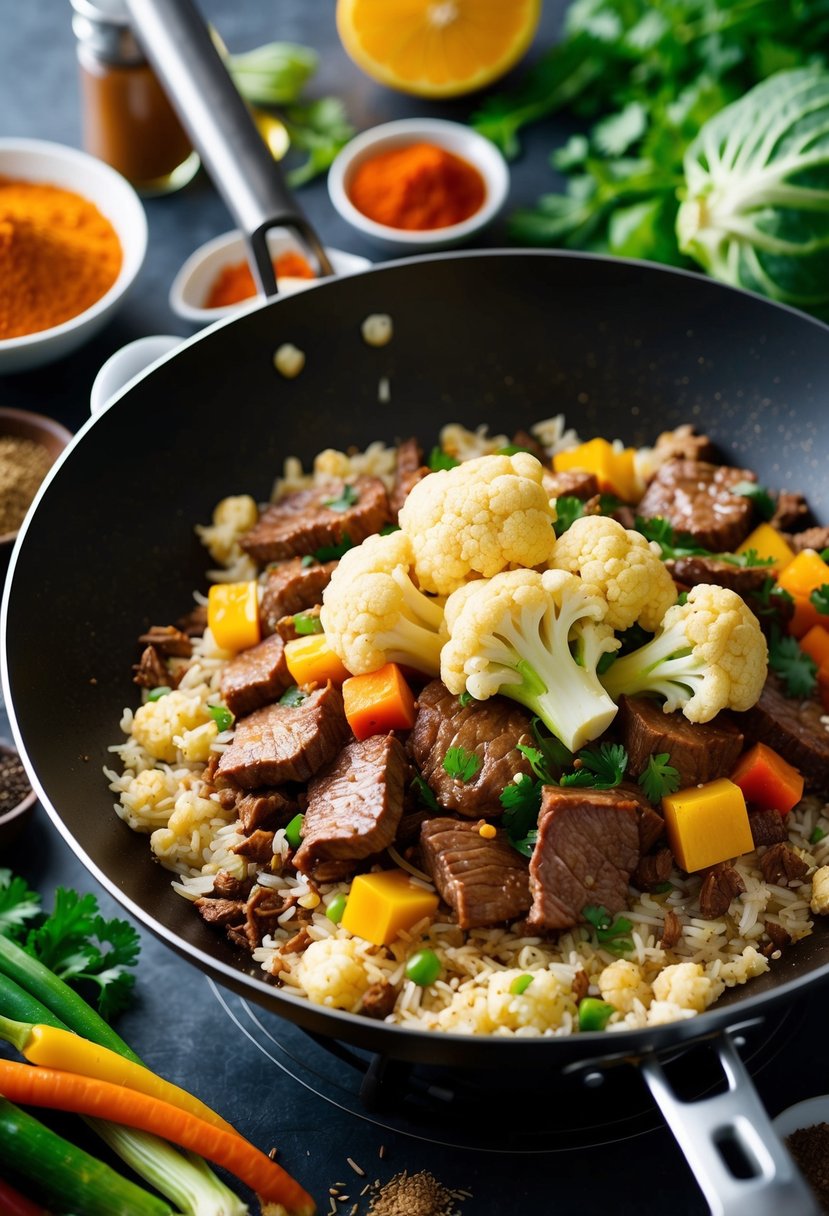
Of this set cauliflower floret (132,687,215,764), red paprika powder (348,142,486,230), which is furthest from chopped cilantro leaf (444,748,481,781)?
red paprika powder (348,142,486,230)

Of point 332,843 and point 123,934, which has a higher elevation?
point 332,843

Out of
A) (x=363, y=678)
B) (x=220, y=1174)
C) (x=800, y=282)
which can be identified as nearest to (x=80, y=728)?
(x=363, y=678)

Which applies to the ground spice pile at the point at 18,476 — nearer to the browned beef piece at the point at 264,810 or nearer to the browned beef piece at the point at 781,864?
the browned beef piece at the point at 264,810

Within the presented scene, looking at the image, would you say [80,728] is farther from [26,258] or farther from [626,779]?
[26,258]

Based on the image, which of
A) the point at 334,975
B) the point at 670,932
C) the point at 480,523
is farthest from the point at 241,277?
the point at 670,932

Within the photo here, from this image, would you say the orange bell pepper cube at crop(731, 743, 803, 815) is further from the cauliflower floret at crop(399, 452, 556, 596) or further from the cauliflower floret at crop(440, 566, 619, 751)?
the cauliflower floret at crop(399, 452, 556, 596)

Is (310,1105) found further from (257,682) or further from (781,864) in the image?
(781,864)
